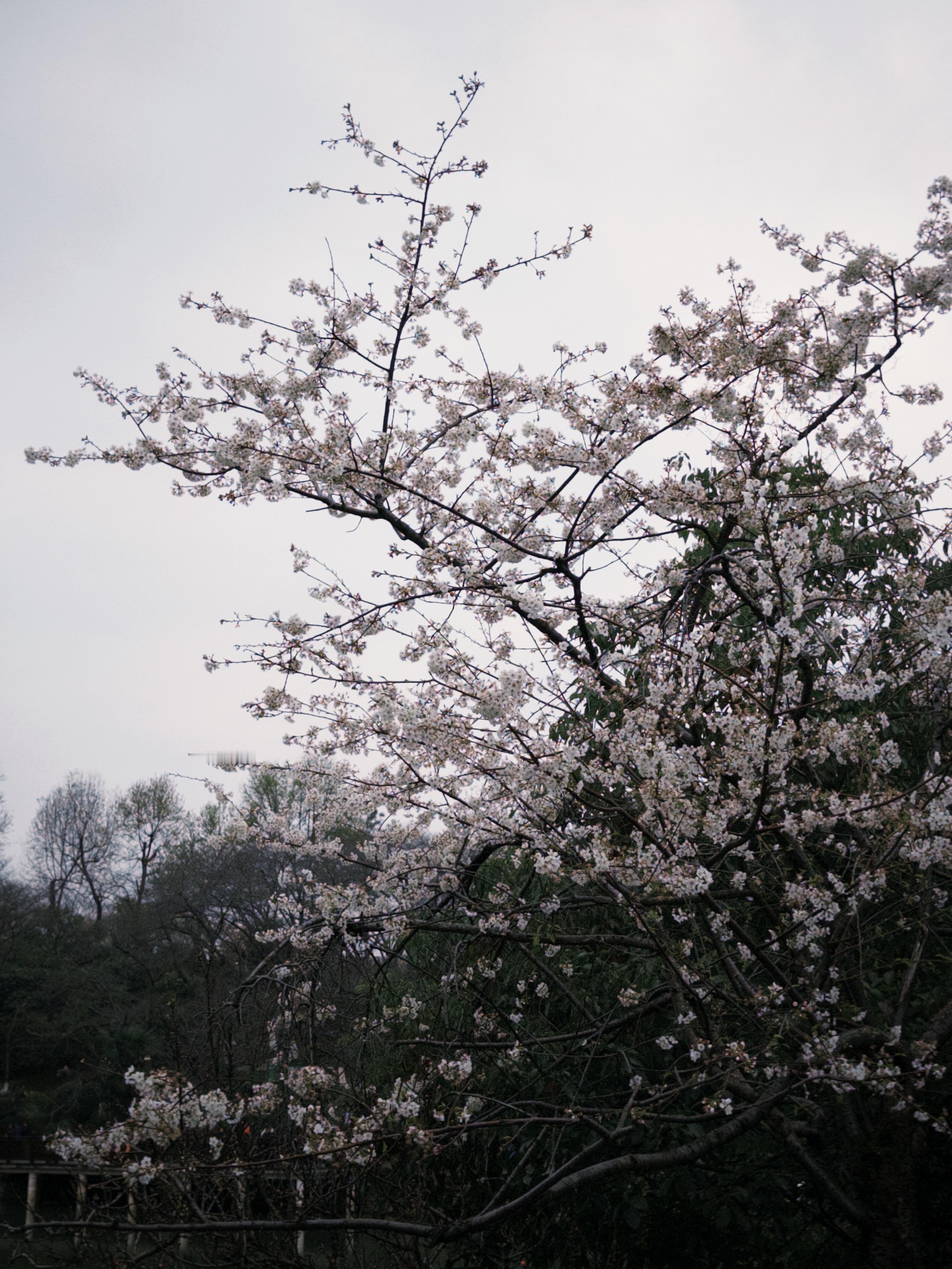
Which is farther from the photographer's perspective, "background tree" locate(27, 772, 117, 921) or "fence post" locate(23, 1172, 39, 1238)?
"background tree" locate(27, 772, 117, 921)

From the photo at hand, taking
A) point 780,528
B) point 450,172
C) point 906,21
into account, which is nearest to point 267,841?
point 780,528

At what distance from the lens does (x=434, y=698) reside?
364 centimetres

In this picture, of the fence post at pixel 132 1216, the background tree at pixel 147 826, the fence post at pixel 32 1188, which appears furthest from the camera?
the background tree at pixel 147 826

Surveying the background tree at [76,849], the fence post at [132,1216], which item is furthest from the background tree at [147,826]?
the fence post at [132,1216]

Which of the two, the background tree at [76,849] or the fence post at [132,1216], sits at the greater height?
the background tree at [76,849]

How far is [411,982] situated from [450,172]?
4.55m

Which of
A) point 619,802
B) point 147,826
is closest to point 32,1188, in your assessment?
point 147,826

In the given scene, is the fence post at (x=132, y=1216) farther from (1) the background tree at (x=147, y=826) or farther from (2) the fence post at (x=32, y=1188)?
(1) the background tree at (x=147, y=826)

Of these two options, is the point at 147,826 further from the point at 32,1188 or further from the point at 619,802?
the point at 619,802

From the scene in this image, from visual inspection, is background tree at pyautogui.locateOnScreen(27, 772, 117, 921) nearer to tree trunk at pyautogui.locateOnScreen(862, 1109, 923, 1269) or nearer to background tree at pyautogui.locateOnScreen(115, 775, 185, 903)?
background tree at pyautogui.locateOnScreen(115, 775, 185, 903)

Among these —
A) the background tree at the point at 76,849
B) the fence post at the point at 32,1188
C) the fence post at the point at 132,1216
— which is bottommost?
the fence post at the point at 32,1188

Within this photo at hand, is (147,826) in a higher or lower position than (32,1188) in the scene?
higher

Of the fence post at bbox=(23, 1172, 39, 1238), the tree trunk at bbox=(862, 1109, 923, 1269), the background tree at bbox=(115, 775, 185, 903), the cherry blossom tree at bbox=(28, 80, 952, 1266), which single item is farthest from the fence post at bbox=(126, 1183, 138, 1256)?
the background tree at bbox=(115, 775, 185, 903)

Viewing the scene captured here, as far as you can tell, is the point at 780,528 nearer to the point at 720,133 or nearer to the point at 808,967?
the point at 808,967
